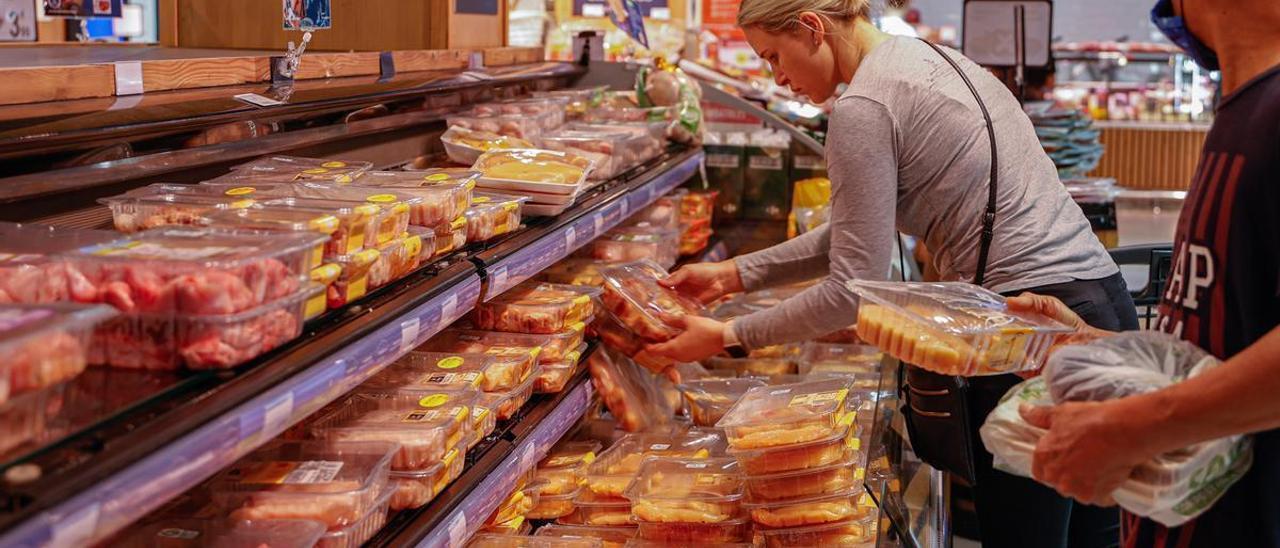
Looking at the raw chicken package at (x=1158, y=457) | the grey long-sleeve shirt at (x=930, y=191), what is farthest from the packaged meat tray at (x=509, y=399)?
the raw chicken package at (x=1158, y=457)

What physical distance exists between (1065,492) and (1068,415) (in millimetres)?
107

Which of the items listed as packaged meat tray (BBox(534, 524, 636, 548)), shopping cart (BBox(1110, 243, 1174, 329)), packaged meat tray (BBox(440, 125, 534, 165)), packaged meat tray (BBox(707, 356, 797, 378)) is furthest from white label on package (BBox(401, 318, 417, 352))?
packaged meat tray (BBox(707, 356, 797, 378))

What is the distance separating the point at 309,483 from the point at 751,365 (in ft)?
8.36

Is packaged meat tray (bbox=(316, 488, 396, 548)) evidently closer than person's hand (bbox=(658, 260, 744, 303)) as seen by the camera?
Yes

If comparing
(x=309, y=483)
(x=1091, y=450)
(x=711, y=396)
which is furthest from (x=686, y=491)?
(x=1091, y=450)

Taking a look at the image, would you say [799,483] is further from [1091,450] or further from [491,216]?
[1091,450]

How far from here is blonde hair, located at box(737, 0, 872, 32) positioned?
2902mm

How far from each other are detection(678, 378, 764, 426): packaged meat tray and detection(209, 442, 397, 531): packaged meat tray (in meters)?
1.61

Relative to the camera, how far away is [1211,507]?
1.84 meters

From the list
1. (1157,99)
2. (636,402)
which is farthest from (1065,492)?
(1157,99)

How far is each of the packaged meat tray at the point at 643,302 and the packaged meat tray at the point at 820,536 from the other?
1.92ft

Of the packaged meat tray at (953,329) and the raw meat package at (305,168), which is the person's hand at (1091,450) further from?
the raw meat package at (305,168)

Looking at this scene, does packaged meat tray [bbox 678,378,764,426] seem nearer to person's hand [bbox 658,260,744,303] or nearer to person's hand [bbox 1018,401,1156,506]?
person's hand [bbox 658,260,744,303]

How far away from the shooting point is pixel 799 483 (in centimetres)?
315
